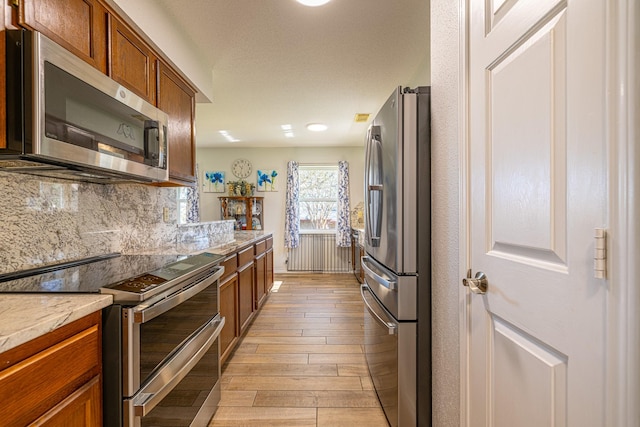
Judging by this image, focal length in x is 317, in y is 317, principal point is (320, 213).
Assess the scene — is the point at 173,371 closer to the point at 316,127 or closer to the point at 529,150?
the point at 529,150

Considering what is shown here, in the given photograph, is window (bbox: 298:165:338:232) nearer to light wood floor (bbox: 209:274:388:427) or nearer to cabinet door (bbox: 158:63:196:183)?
light wood floor (bbox: 209:274:388:427)

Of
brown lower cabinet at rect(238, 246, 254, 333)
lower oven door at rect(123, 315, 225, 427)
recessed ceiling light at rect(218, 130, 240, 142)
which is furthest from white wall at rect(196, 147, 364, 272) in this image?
lower oven door at rect(123, 315, 225, 427)

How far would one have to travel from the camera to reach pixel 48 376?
2.57 feet

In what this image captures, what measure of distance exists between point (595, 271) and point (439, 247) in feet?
2.53

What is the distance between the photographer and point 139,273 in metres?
1.29

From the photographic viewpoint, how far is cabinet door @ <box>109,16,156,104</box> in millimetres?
1526

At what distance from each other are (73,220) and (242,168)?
4.58 meters

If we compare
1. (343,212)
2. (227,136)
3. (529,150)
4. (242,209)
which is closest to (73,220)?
(529,150)

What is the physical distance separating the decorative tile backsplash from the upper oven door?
653mm

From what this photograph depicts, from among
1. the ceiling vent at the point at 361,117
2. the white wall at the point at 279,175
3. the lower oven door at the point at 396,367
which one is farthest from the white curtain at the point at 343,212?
the lower oven door at the point at 396,367

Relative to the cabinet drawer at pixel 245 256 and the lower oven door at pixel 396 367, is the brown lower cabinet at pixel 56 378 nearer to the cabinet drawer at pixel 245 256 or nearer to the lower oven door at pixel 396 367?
the lower oven door at pixel 396 367

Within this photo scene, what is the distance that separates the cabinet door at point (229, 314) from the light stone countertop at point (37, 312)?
1198 millimetres

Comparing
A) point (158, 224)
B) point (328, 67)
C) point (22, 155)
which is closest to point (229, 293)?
point (158, 224)

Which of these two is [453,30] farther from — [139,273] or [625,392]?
[139,273]
